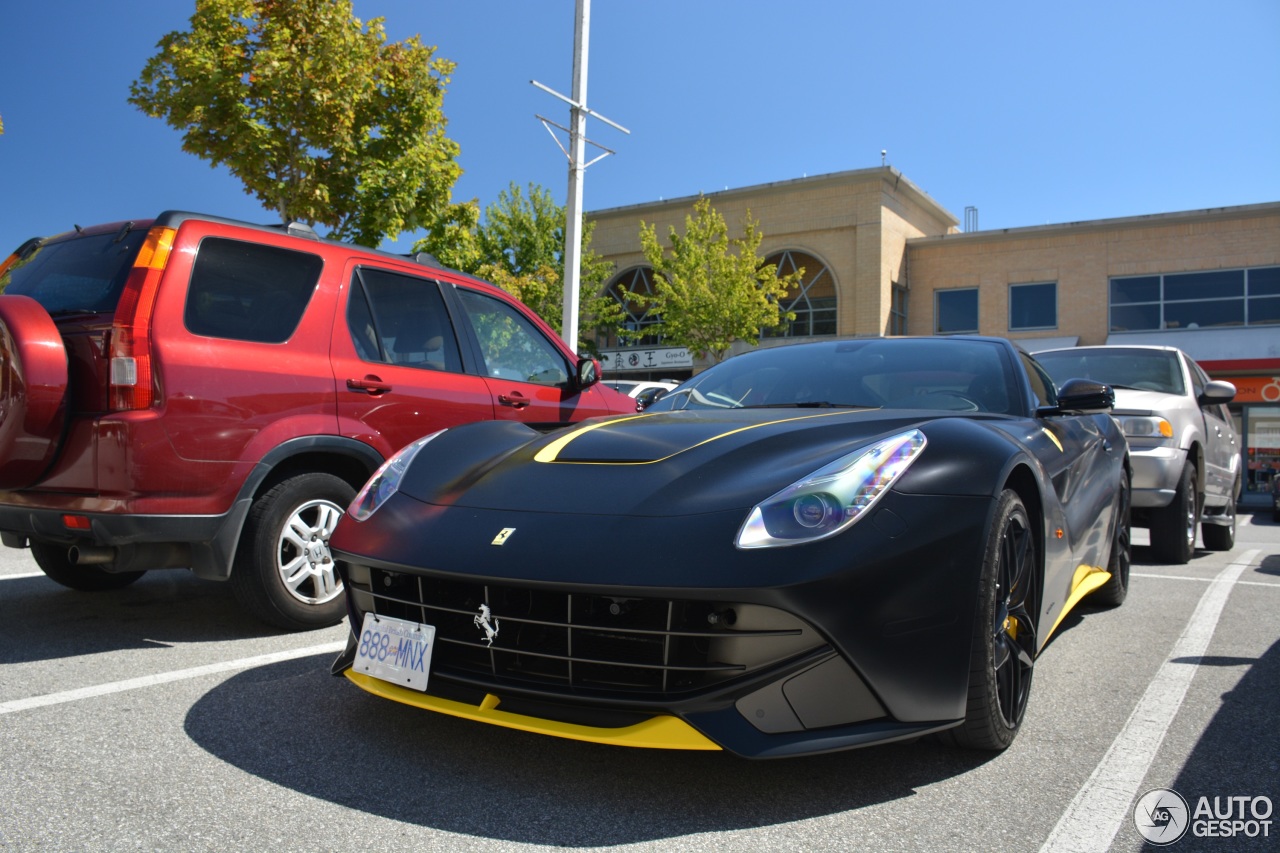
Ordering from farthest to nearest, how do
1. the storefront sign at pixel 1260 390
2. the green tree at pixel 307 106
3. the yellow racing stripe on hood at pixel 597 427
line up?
the storefront sign at pixel 1260 390 → the green tree at pixel 307 106 → the yellow racing stripe on hood at pixel 597 427

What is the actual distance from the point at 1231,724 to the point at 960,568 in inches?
53.4

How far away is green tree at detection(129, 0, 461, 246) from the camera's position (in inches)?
539

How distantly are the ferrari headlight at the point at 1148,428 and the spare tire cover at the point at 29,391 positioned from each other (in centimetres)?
671

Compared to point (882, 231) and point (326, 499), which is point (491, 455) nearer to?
point (326, 499)

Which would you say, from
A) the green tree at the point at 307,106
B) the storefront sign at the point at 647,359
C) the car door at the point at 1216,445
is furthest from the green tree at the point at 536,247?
the car door at the point at 1216,445

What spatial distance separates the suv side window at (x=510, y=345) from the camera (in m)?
5.39

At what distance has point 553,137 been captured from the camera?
14648mm

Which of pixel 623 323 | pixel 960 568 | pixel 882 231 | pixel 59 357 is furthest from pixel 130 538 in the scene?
pixel 623 323

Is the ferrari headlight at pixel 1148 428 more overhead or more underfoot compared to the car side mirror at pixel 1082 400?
more underfoot

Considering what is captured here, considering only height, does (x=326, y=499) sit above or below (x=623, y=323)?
below

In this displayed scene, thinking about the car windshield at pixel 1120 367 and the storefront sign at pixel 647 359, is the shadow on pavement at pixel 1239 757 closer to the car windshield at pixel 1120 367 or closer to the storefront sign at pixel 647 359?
the car windshield at pixel 1120 367

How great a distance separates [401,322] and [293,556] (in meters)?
1.35

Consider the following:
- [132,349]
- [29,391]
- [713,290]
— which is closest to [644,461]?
[132,349]

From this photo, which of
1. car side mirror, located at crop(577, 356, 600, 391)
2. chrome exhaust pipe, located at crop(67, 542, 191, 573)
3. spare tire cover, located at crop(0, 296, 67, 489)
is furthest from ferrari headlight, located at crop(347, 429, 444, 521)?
car side mirror, located at crop(577, 356, 600, 391)
